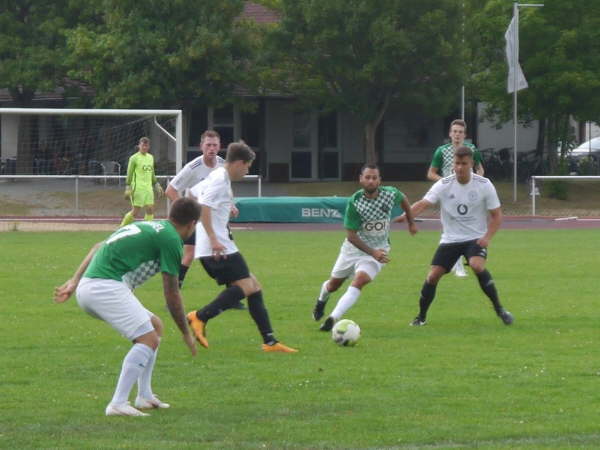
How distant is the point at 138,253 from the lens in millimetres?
7715

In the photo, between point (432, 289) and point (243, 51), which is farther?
point (243, 51)

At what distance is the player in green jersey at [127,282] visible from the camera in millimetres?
7652

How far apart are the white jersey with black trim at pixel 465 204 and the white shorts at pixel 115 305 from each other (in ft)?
16.5

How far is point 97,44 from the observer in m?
39.0

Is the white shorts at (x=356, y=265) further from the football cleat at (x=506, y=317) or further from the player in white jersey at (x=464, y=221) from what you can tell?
the football cleat at (x=506, y=317)

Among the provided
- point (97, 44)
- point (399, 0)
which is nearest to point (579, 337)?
point (399, 0)

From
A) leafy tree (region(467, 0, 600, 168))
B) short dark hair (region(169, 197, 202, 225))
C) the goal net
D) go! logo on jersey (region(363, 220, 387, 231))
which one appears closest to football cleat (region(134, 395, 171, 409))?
short dark hair (region(169, 197, 202, 225))

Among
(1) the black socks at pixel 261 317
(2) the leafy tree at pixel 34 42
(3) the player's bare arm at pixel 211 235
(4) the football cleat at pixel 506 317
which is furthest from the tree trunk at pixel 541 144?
(1) the black socks at pixel 261 317

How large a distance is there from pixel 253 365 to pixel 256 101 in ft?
117

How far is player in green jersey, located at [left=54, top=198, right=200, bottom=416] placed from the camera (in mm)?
7652

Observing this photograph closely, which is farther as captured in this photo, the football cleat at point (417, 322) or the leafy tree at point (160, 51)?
the leafy tree at point (160, 51)

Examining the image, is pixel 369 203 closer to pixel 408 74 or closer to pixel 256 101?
pixel 408 74

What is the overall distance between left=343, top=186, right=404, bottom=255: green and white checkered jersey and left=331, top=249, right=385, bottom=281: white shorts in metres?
0.17

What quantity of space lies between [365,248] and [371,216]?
12.1 inches
